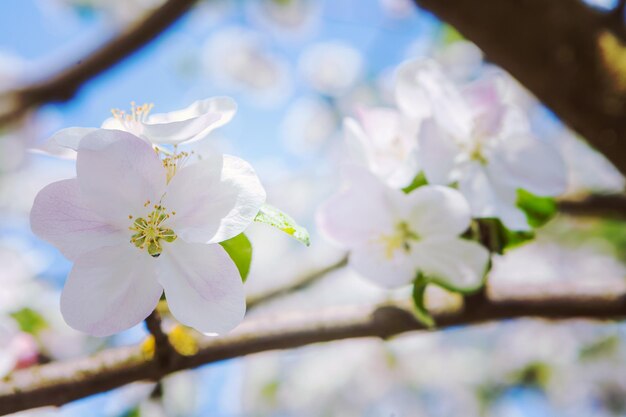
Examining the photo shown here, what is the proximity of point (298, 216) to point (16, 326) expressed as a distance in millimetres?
2074

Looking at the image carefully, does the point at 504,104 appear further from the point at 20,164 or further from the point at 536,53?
the point at 20,164

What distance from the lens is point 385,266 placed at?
0.67 metres

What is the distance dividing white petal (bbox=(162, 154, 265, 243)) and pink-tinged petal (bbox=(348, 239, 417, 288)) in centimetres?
25

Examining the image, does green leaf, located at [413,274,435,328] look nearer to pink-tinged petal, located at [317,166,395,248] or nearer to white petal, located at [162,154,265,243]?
pink-tinged petal, located at [317,166,395,248]

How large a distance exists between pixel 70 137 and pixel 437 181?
0.39 meters

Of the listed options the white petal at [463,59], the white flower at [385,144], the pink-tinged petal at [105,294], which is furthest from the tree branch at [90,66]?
the white petal at [463,59]

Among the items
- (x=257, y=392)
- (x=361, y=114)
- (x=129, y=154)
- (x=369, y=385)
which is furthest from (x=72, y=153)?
(x=369, y=385)

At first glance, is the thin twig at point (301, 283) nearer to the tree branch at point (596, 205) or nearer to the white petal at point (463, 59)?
the tree branch at point (596, 205)

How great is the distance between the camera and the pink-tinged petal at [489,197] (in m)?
0.63

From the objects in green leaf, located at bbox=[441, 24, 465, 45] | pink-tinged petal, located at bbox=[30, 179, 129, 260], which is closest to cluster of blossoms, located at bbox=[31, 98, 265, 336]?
pink-tinged petal, located at bbox=[30, 179, 129, 260]

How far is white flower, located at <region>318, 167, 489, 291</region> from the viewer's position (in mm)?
646

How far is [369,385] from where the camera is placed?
2691 millimetres

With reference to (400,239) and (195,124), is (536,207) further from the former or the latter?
(195,124)

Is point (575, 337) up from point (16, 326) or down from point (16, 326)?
down
